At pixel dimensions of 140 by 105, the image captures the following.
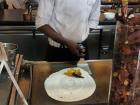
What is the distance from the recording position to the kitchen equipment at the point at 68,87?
116cm

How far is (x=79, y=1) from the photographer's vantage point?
6.10 ft

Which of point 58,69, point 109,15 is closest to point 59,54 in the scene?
point 58,69

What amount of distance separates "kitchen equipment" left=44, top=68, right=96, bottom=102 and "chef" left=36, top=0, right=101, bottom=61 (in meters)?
0.39

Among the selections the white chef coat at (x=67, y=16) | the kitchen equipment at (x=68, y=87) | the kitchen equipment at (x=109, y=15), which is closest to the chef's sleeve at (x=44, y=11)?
the white chef coat at (x=67, y=16)

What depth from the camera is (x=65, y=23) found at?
1873 mm

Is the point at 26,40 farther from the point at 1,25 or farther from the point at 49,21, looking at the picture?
the point at 49,21

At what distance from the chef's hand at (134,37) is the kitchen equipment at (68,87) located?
376 millimetres

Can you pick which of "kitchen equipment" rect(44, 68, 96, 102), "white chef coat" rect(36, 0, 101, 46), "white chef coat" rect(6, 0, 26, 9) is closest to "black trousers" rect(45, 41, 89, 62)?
"white chef coat" rect(36, 0, 101, 46)

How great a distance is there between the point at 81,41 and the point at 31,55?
1.20m

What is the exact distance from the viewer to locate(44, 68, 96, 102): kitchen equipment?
116 cm

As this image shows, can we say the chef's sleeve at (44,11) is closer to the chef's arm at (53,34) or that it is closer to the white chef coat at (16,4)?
the chef's arm at (53,34)

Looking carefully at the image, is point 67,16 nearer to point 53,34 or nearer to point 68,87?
point 53,34

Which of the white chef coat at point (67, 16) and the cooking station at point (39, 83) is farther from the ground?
the white chef coat at point (67, 16)

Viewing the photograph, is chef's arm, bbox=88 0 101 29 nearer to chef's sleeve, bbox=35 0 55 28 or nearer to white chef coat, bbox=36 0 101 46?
white chef coat, bbox=36 0 101 46
